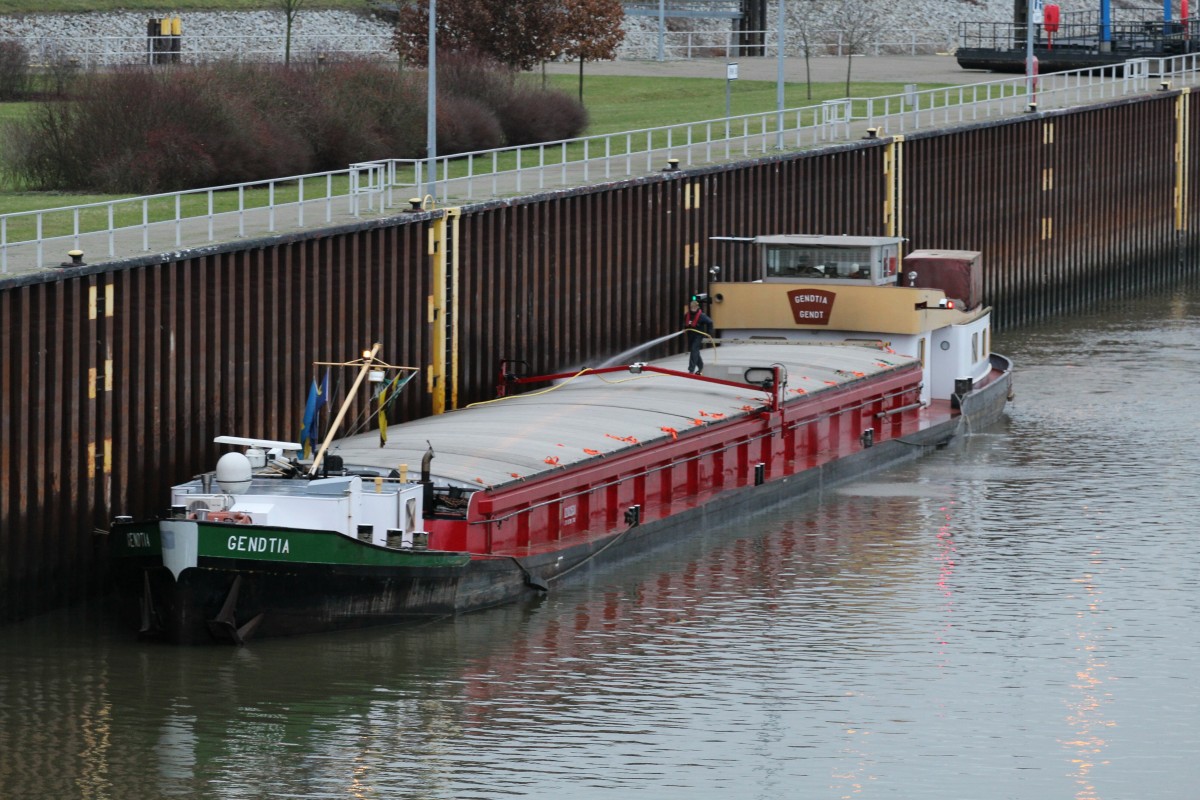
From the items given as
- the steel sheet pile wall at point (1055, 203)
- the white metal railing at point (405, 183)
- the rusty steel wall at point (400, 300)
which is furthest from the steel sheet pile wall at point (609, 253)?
the steel sheet pile wall at point (1055, 203)

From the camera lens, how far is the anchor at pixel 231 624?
Answer: 28.3 m

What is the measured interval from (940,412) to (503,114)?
22.0m

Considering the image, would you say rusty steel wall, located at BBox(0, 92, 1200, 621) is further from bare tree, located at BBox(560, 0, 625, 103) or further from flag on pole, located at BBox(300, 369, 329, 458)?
bare tree, located at BBox(560, 0, 625, 103)

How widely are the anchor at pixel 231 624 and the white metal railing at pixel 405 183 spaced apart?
587 centimetres

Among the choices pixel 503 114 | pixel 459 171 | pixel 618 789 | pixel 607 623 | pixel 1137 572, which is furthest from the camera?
pixel 503 114

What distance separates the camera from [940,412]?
4609cm

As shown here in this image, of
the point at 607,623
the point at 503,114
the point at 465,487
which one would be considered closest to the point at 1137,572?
the point at 607,623

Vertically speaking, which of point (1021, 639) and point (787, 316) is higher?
point (787, 316)

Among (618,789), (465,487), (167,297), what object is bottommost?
(618,789)

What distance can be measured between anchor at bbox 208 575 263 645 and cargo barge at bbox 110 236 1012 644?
3 cm

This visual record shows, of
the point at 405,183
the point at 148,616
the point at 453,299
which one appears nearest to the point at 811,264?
the point at 405,183

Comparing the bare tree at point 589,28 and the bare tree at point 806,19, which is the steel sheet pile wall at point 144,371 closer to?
the bare tree at point 589,28

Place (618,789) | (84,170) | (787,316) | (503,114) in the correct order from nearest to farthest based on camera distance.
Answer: (618,789) < (787,316) < (84,170) < (503,114)

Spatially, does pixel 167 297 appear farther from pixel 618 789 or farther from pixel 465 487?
pixel 618 789
